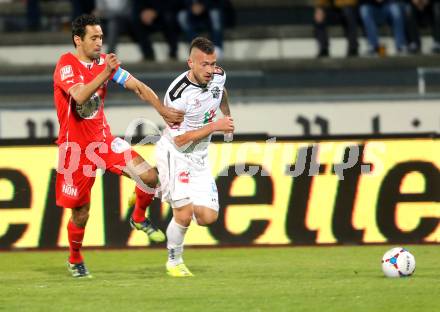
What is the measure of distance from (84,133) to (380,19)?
1076 centimetres

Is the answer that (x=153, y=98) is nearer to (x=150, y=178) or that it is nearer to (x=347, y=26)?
(x=150, y=178)

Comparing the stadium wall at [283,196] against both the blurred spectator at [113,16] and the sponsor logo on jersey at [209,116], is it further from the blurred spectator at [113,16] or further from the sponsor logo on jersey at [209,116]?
the blurred spectator at [113,16]

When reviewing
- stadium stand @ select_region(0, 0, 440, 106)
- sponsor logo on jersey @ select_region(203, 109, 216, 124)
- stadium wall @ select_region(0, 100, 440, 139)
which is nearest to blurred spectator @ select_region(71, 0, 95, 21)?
stadium stand @ select_region(0, 0, 440, 106)

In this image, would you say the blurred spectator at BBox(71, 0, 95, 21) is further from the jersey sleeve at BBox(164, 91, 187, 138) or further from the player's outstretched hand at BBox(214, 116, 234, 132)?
the player's outstretched hand at BBox(214, 116, 234, 132)

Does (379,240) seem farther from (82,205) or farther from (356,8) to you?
(356,8)

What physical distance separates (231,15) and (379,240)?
800 centimetres

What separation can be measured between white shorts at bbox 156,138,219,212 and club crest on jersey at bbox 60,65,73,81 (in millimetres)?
1251

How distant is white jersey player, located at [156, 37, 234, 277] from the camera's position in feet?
38.2

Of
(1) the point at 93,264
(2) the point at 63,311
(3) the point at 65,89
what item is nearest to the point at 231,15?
(1) the point at 93,264

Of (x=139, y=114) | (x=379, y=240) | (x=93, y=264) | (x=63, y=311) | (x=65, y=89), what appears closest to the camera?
(x=63, y=311)

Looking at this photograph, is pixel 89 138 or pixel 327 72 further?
pixel 327 72

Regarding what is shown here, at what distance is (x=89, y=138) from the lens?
1170 cm

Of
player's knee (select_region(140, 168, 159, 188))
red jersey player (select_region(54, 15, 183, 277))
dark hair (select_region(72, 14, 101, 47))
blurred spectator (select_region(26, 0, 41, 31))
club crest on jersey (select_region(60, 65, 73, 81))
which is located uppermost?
blurred spectator (select_region(26, 0, 41, 31))

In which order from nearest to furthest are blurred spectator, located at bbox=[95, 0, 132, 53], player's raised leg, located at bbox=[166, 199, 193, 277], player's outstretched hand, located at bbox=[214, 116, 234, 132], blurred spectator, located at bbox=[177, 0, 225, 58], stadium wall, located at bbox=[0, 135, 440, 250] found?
player's outstretched hand, located at bbox=[214, 116, 234, 132]
player's raised leg, located at bbox=[166, 199, 193, 277]
stadium wall, located at bbox=[0, 135, 440, 250]
blurred spectator, located at bbox=[95, 0, 132, 53]
blurred spectator, located at bbox=[177, 0, 225, 58]
